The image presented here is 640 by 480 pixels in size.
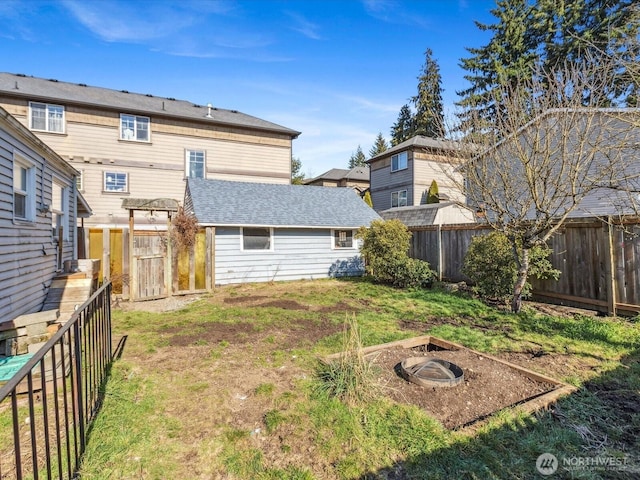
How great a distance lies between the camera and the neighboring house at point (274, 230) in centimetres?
1119

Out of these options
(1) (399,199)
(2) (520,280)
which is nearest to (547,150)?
(2) (520,280)

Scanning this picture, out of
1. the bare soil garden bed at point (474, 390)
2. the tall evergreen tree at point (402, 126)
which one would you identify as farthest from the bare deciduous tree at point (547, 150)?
the tall evergreen tree at point (402, 126)

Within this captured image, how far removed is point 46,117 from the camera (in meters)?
14.7

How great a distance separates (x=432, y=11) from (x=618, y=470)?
16172mm

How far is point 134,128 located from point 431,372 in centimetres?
1785

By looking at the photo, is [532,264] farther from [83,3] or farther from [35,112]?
[35,112]

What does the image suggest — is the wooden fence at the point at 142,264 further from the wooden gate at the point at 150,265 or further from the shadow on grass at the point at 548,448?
the shadow on grass at the point at 548,448

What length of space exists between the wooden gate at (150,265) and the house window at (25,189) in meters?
2.90

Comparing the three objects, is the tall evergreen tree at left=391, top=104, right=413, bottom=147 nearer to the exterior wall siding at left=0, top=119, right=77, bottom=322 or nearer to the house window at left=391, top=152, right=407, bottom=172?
the house window at left=391, top=152, right=407, bottom=172

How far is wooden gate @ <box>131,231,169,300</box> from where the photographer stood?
9.04 meters

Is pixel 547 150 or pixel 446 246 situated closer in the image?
pixel 547 150

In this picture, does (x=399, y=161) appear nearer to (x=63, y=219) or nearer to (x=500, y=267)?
(x=500, y=267)

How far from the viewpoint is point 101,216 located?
15.4 meters

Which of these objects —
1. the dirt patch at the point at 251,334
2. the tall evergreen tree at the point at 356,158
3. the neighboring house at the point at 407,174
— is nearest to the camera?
the dirt patch at the point at 251,334
